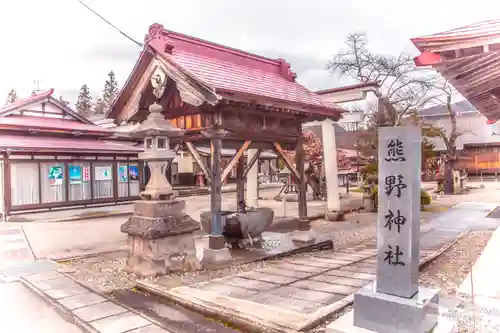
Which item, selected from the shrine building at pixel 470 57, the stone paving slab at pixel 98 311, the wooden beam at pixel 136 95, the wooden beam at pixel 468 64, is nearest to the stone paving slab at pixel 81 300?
the stone paving slab at pixel 98 311

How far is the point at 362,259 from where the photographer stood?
7613 millimetres

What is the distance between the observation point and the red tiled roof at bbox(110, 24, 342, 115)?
754 centimetres

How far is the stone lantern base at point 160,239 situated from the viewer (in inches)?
261

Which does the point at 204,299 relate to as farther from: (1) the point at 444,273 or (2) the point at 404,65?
(2) the point at 404,65

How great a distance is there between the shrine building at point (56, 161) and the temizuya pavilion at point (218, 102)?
11714 mm

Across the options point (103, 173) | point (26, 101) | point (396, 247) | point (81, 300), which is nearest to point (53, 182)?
point (103, 173)

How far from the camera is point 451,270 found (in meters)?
6.52

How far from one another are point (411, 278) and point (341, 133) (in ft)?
158

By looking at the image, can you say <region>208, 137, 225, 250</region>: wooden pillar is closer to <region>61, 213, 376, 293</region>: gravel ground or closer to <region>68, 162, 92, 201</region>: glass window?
<region>61, 213, 376, 293</region>: gravel ground

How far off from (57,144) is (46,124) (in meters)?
2.09

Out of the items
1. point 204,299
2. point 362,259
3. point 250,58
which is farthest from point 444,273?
point 250,58

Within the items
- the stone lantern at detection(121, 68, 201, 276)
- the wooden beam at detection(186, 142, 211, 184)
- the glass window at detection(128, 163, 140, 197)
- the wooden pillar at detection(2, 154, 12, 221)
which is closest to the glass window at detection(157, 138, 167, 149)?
the stone lantern at detection(121, 68, 201, 276)

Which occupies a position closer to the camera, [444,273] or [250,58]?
[444,273]

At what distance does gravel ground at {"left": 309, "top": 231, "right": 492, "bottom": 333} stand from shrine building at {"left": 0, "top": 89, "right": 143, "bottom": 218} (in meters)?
17.8
